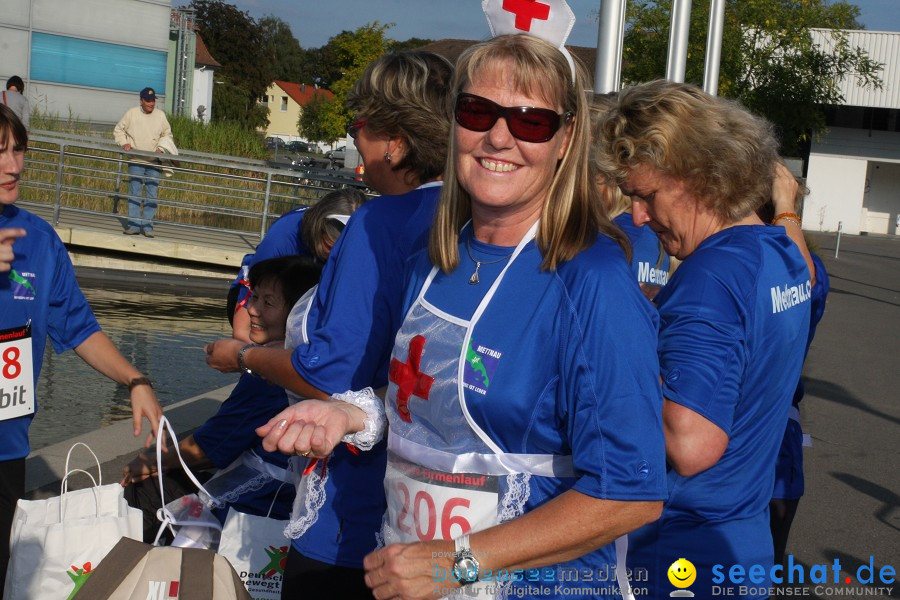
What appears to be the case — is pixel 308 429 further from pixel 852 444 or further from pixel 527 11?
pixel 852 444

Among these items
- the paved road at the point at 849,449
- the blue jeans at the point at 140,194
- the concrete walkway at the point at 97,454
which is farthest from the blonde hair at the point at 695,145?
the blue jeans at the point at 140,194

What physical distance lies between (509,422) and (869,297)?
21.2 metres

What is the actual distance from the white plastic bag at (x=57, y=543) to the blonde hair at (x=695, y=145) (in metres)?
2.02

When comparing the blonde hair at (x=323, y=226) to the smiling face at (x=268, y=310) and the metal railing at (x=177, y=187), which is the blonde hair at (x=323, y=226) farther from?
the metal railing at (x=177, y=187)

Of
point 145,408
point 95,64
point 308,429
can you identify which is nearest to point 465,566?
point 308,429

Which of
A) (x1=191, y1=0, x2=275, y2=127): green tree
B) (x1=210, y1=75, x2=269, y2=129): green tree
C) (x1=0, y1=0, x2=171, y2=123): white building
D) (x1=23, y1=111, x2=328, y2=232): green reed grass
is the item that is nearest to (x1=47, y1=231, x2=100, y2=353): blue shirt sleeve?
(x1=23, y1=111, x2=328, y2=232): green reed grass

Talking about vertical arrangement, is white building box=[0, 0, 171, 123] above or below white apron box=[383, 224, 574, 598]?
above

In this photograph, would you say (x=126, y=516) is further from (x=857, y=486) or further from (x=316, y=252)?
(x=857, y=486)

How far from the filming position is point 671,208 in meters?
2.78

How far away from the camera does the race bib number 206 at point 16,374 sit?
142 inches

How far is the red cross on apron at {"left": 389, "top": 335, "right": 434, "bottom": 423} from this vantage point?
2246mm

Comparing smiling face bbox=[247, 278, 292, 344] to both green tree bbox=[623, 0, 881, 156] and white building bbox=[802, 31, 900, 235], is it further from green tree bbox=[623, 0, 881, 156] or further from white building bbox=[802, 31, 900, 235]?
white building bbox=[802, 31, 900, 235]

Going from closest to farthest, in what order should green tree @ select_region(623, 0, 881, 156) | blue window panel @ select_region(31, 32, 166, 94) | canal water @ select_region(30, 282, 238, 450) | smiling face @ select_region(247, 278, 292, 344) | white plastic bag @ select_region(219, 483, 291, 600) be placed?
white plastic bag @ select_region(219, 483, 291, 600), smiling face @ select_region(247, 278, 292, 344), canal water @ select_region(30, 282, 238, 450), green tree @ select_region(623, 0, 881, 156), blue window panel @ select_region(31, 32, 166, 94)

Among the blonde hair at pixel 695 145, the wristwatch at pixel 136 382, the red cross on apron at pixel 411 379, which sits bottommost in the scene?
the wristwatch at pixel 136 382
